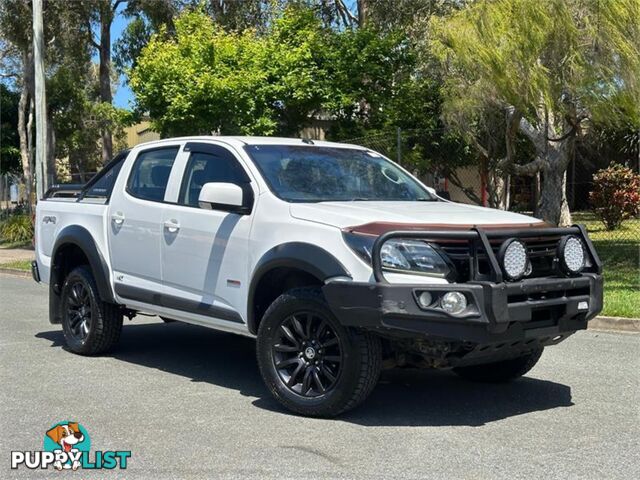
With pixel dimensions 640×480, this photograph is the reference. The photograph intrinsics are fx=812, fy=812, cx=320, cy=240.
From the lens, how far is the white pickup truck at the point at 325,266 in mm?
5062

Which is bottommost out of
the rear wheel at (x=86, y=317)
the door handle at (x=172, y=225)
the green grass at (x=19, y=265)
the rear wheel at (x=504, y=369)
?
the green grass at (x=19, y=265)

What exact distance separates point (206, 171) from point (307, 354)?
6.58 feet

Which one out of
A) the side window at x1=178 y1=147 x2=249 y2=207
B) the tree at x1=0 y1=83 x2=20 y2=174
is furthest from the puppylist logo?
the tree at x1=0 y1=83 x2=20 y2=174

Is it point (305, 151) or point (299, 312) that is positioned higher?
point (305, 151)

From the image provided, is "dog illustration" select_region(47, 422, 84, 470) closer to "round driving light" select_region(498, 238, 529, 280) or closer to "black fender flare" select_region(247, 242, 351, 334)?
"black fender flare" select_region(247, 242, 351, 334)

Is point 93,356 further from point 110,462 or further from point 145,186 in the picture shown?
point 110,462

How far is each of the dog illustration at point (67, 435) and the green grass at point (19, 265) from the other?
13047mm

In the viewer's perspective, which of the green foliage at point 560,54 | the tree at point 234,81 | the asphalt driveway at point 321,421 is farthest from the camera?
the tree at point 234,81

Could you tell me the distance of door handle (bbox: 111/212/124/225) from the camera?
285 inches

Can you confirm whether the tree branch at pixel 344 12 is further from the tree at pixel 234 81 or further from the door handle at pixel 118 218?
the door handle at pixel 118 218

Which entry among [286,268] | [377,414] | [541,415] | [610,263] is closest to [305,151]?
[286,268]

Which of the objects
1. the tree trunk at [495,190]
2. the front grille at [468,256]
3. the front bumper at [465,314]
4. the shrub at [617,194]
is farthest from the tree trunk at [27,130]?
the front grille at [468,256]

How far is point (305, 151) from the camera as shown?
676cm

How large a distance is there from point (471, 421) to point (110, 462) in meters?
2.40
